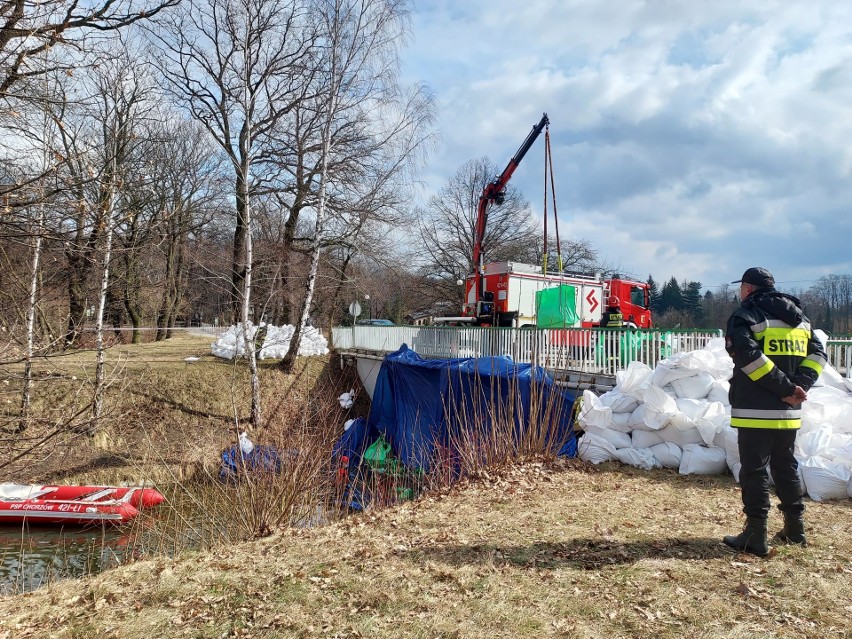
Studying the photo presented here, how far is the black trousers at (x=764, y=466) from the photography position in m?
4.08

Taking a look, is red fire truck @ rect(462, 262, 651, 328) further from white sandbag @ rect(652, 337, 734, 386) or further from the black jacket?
the black jacket

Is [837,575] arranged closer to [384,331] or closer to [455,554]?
[455,554]

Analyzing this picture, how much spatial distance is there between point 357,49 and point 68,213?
12.7m

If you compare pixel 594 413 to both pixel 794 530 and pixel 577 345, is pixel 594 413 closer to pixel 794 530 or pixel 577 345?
pixel 577 345

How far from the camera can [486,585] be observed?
381 cm

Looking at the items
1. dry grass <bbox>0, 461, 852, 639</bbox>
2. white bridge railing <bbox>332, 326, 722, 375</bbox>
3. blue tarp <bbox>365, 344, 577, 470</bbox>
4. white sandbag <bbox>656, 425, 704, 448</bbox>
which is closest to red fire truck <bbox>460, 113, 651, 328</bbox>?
white bridge railing <bbox>332, 326, 722, 375</bbox>

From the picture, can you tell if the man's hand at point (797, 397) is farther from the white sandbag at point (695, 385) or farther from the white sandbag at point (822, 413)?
the white sandbag at point (695, 385)

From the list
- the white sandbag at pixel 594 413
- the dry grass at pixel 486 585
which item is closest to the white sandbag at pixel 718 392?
the white sandbag at pixel 594 413

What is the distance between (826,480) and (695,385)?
6.24ft

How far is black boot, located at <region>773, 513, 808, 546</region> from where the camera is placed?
425 cm

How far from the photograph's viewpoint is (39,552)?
916cm

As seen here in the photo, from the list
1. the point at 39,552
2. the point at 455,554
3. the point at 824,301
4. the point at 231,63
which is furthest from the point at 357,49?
the point at 824,301

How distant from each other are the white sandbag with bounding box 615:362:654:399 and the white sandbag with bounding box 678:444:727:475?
105cm

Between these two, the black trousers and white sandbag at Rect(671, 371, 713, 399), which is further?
white sandbag at Rect(671, 371, 713, 399)
